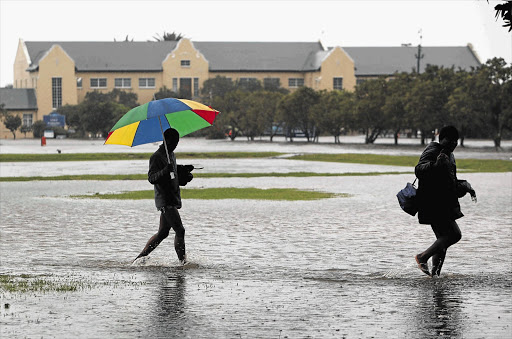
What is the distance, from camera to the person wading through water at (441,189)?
36.0 ft

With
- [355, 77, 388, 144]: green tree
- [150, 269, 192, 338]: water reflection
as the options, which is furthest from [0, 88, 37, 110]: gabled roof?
[150, 269, 192, 338]: water reflection

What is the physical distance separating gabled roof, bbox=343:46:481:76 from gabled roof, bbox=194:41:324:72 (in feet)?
21.2

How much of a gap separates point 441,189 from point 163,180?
10.6 ft

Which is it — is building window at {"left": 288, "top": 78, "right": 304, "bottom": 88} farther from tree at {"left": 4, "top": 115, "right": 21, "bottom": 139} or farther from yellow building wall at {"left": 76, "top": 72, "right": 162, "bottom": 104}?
tree at {"left": 4, "top": 115, "right": 21, "bottom": 139}

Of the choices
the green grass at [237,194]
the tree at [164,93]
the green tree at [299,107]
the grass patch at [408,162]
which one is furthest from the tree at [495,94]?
the tree at [164,93]

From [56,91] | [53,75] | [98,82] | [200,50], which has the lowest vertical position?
[56,91]

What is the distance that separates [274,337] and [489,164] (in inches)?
1394

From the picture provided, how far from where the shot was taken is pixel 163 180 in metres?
12.0

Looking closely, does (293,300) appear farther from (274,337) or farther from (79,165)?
(79,165)

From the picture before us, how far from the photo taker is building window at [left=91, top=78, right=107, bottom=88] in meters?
149

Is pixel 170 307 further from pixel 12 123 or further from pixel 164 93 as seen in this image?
pixel 164 93

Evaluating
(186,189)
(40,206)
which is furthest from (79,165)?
(40,206)

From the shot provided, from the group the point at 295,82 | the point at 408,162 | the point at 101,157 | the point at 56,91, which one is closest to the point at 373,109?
the point at 101,157

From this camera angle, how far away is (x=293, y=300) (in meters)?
9.90
